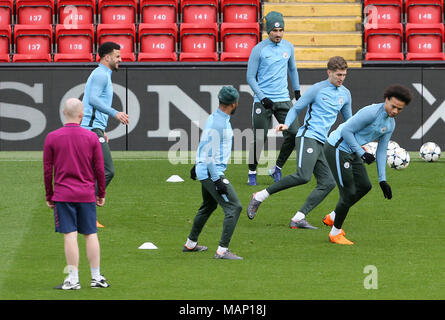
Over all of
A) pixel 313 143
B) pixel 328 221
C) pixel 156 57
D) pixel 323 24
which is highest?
pixel 323 24

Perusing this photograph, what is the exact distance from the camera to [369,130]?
10.3 meters

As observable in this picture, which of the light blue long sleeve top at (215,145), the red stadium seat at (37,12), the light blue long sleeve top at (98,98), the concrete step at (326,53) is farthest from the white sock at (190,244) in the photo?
the red stadium seat at (37,12)

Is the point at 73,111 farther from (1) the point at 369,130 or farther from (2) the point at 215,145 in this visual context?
(1) the point at 369,130

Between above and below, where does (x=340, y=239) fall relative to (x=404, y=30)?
below

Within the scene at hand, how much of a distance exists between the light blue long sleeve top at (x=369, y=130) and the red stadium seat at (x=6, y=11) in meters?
12.5

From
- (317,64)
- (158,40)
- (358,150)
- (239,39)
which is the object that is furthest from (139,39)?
(358,150)

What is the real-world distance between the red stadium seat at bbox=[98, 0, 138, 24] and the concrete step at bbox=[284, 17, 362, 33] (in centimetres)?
326

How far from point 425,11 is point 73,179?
14908 mm

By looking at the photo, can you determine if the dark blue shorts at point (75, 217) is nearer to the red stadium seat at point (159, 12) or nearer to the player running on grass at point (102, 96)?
the player running on grass at point (102, 96)

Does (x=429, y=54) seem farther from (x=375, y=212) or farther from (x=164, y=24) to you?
(x=375, y=212)

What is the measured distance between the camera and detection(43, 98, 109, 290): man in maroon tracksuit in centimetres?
802

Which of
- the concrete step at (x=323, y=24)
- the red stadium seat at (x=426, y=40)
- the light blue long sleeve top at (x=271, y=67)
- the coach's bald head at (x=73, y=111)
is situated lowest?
the coach's bald head at (x=73, y=111)

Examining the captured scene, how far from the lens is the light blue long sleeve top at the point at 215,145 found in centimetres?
933
